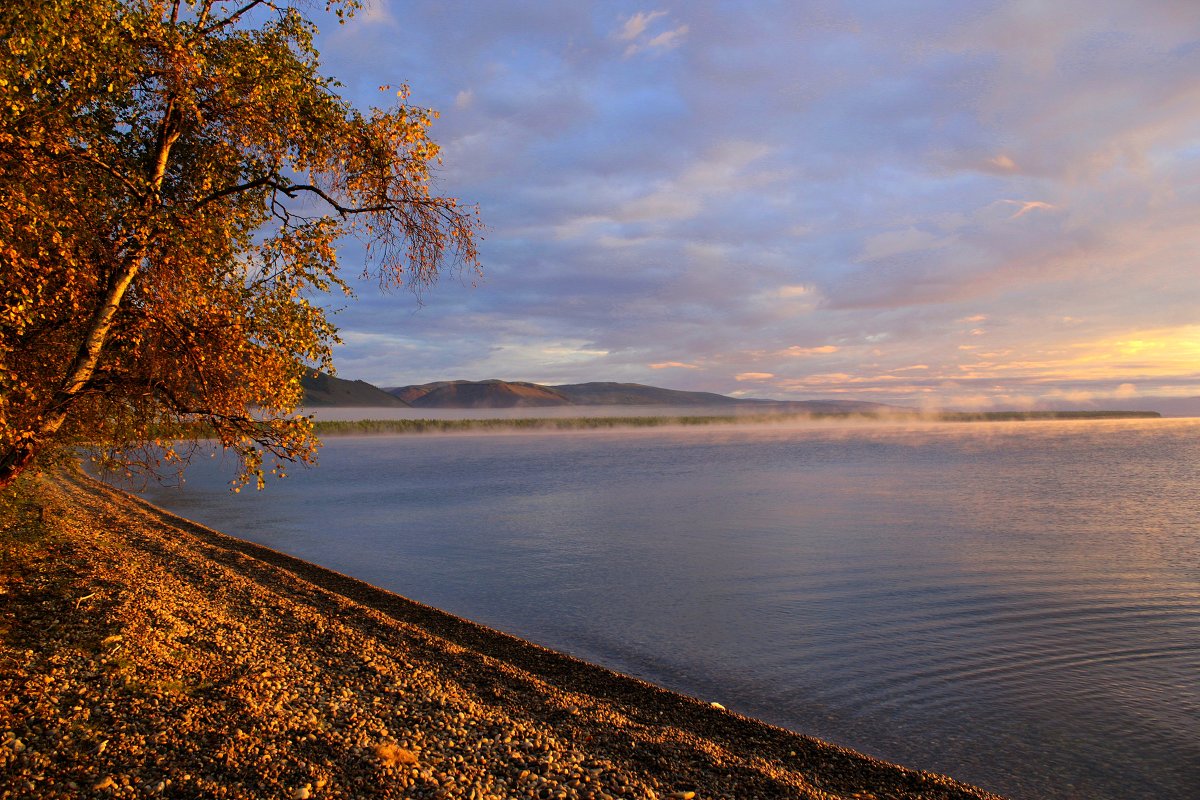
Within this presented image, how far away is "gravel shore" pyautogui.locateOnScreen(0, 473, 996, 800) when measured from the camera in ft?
19.9

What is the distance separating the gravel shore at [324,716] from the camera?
6.06 m

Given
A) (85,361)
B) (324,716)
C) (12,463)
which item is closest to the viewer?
(324,716)

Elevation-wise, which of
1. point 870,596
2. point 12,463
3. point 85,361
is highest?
point 85,361

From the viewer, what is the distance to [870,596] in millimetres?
16125

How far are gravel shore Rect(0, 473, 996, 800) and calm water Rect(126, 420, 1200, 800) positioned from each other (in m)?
1.56

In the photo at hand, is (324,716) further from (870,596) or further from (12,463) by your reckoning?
(870,596)

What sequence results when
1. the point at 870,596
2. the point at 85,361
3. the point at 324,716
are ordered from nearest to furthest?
the point at 324,716 → the point at 85,361 → the point at 870,596

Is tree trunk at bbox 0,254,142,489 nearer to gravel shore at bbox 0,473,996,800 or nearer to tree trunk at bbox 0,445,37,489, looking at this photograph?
tree trunk at bbox 0,445,37,489

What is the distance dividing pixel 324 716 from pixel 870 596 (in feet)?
42.4

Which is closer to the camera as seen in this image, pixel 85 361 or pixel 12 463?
pixel 85 361

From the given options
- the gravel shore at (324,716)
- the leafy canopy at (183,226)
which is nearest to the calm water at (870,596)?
the gravel shore at (324,716)

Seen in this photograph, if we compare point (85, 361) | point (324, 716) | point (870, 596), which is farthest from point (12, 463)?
point (870, 596)

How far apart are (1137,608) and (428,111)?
57.6 ft

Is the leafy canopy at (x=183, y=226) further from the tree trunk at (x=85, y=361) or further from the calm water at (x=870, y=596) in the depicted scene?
the calm water at (x=870, y=596)
